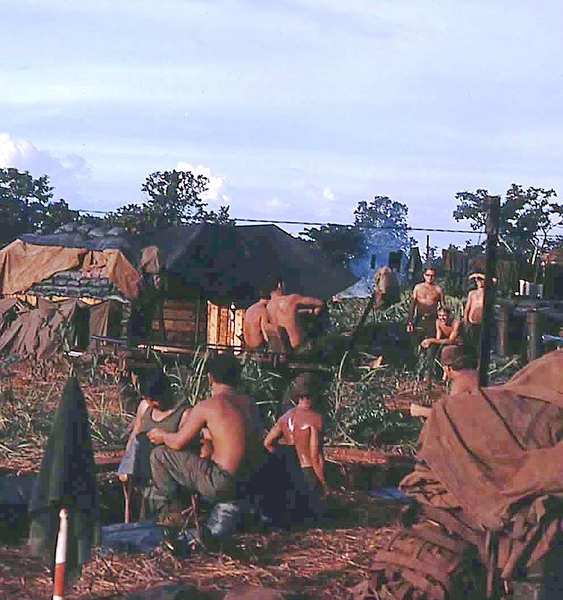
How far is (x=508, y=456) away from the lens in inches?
185

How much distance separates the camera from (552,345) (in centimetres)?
1293

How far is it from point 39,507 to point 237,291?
1247 cm

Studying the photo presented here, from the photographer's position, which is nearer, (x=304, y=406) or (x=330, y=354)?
(x=304, y=406)

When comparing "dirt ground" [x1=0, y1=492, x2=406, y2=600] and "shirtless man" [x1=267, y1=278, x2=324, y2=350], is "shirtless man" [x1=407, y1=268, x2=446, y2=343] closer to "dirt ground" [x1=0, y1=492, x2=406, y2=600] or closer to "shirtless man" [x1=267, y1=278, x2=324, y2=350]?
"shirtless man" [x1=267, y1=278, x2=324, y2=350]

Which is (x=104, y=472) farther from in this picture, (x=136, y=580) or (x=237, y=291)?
(x=237, y=291)

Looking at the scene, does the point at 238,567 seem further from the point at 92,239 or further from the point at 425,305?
the point at 92,239

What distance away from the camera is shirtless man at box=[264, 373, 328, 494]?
27.2ft

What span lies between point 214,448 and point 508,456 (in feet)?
9.90

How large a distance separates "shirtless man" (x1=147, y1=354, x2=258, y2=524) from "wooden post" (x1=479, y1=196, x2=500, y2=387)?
61.5 inches

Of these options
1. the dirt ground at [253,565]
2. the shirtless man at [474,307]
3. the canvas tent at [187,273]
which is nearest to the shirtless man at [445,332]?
the shirtless man at [474,307]

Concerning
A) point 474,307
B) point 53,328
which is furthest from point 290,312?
point 53,328

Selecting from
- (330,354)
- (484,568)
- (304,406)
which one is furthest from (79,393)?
(330,354)

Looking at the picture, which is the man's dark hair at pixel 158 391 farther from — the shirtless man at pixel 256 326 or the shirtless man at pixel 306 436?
the shirtless man at pixel 256 326

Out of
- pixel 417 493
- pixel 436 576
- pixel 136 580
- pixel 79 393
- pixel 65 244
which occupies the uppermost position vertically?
pixel 65 244
